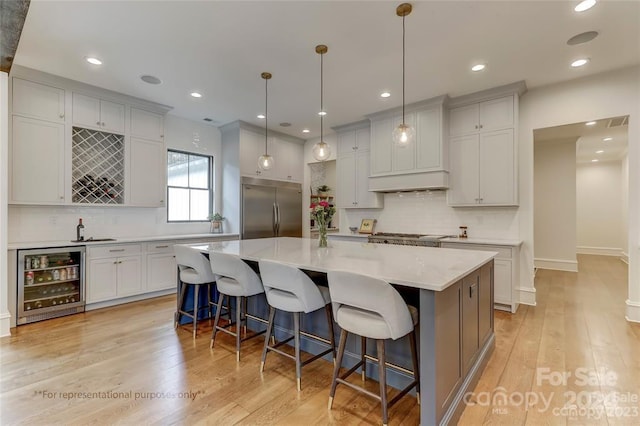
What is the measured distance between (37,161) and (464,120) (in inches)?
219

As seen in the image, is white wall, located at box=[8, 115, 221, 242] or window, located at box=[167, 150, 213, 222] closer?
white wall, located at box=[8, 115, 221, 242]

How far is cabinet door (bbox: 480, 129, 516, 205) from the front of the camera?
3.97 meters

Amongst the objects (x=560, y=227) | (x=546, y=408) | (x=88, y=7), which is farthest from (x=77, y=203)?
(x=560, y=227)

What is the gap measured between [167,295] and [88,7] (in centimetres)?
368

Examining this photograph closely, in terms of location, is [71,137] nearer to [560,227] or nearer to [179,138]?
[179,138]

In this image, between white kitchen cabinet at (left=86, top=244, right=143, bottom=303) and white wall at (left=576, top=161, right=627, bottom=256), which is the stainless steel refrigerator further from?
white wall at (left=576, top=161, right=627, bottom=256)

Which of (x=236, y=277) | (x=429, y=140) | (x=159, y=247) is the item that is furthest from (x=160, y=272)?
(x=429, y=140)

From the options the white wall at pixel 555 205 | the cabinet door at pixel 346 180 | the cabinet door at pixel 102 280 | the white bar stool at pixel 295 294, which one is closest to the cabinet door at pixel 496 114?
the cabinet door at pixel 346 180

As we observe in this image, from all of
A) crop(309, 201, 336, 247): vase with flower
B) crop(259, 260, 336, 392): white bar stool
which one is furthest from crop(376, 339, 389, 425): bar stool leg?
crop(309, 201, 336, 247): vase with flower

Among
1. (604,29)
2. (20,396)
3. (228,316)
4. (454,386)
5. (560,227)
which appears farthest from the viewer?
(560,227)

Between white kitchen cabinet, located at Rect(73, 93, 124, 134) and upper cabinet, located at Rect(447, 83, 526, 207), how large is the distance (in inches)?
189

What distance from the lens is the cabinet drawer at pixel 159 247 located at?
4367mm

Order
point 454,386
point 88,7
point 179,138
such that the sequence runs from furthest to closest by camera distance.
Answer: point 179,138
point 88,7
point 454,386

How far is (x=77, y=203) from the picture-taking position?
396 centimetres
